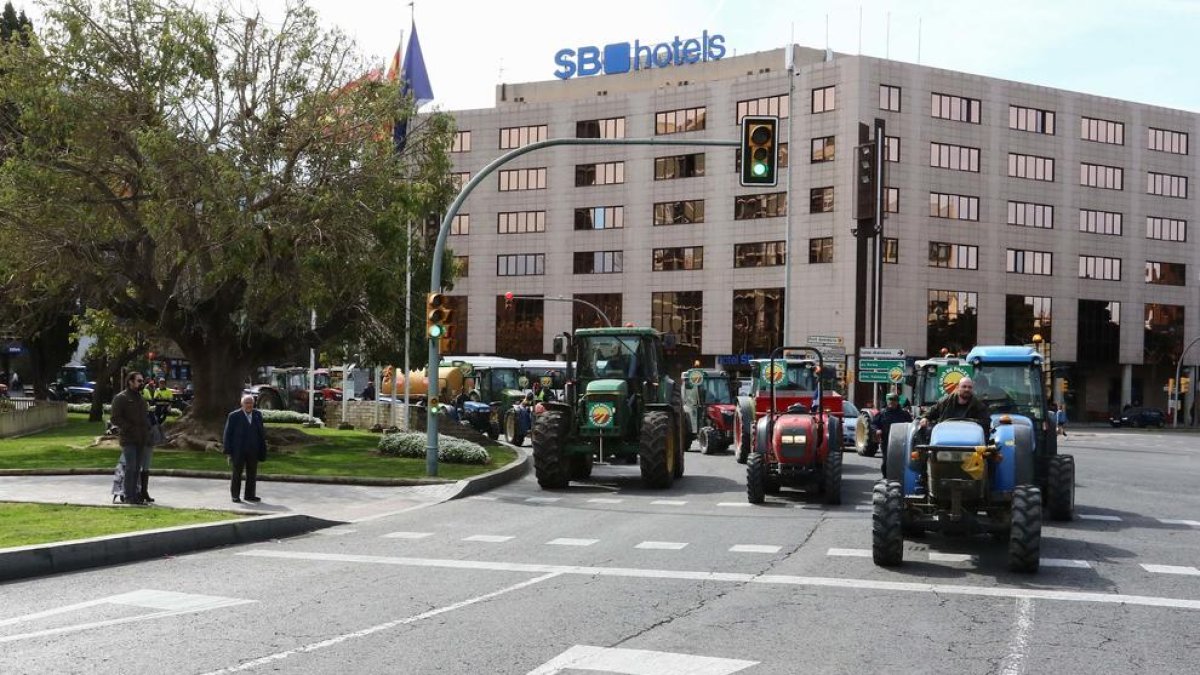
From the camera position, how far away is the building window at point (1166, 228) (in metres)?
71.1

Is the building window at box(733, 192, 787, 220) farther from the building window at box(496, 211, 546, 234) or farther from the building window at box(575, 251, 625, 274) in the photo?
the building window at box(496, 211, 546, 234)

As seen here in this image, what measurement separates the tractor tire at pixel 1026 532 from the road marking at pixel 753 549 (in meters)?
2.54

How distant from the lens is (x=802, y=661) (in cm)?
715

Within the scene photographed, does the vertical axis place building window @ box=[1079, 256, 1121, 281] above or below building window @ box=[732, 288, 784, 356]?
above

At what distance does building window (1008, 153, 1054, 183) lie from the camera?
2625 inches

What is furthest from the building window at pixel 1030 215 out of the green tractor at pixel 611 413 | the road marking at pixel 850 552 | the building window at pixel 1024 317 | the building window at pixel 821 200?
the road marking at pixel 850 552

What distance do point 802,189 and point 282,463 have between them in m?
46.6

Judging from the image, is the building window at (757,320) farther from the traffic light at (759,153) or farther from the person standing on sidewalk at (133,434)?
the person standing on sidewalk at (133,434)

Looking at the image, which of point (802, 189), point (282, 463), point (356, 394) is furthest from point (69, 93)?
point (802, 189)

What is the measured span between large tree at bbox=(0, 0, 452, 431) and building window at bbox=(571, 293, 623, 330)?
44.8 m

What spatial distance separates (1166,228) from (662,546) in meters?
69.4

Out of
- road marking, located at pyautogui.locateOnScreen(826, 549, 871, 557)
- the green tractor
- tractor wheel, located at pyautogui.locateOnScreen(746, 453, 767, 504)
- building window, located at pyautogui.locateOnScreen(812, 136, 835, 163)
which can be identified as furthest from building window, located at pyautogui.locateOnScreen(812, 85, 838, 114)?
road marking, located at pyautogui.locateOnScreen(826, 549, 871, 557)

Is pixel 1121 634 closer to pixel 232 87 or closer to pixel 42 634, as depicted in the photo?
pixel 42 634

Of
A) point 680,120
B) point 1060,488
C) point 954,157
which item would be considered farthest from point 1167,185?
point 1060,488
